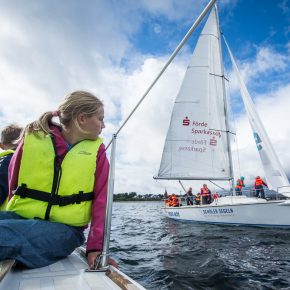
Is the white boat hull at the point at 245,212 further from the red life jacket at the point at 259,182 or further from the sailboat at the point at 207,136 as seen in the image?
the red life jacket at the point at 259,182

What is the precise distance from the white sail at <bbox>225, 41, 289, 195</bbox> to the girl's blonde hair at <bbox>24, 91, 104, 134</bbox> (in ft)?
32.6

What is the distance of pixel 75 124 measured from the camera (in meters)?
2.07

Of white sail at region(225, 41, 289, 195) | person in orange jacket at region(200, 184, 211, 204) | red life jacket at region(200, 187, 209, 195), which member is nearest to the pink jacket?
white sail at region(225, 41, 289, 195)

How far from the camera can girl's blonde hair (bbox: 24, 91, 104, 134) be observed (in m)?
2.00

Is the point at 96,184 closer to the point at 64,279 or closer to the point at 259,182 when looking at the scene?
the point at 64,279

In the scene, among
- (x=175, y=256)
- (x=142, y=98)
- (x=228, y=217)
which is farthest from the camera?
(x=228, y=217)

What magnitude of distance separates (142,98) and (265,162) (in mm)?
10716

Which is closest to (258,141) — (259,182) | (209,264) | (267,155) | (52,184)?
(267,155)

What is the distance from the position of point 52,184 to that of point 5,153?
0.86 metres

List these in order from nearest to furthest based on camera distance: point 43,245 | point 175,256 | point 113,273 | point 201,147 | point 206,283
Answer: point 113,273 → point 43,245 → point 206,283 → point 175,256 → point 201,147

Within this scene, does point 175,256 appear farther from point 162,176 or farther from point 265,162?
point 162,176

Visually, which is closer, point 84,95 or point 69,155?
point 69,155

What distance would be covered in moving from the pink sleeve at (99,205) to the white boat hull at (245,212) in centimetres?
897

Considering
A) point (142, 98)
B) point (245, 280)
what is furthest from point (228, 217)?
point (142, 98)
